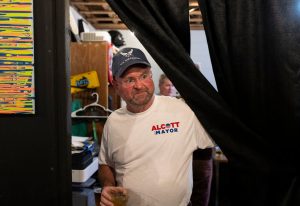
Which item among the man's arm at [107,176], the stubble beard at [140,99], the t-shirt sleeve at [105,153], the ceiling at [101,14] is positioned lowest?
the man's arm at [107,176]

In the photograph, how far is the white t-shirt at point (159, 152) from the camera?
1.49 metres

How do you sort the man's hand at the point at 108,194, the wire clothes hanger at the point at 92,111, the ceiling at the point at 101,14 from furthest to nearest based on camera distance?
the ceiling at the point at 101,14
the wire clothes hanger at the point at 92,111
the man's hand at the point at 108,194

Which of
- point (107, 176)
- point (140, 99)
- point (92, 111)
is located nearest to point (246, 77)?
→ point (140, 99)

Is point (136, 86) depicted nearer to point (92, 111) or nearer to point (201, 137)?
point (201, 137)

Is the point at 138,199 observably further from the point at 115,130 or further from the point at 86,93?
the point at 86,93

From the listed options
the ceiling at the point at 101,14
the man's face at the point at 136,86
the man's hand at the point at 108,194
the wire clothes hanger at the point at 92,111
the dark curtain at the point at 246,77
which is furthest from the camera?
the ceiling at the point at 101,14

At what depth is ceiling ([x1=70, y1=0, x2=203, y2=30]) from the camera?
5.28m

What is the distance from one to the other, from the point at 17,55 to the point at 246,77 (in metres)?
0.97

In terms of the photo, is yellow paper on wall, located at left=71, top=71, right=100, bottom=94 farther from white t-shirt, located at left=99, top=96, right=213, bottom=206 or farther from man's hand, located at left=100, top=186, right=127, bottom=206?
man's hand, located at left=100, top=186, right=127, bottom=206

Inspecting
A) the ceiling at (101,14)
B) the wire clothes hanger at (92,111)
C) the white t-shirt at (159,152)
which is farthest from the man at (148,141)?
the ceiling at (101,14)

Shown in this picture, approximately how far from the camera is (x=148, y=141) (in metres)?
1.53

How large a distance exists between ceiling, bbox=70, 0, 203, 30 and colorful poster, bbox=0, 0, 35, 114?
11.9ft

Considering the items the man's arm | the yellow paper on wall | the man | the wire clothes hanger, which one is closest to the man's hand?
the man

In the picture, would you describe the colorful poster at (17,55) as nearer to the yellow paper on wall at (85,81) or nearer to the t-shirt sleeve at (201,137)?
the t-shirt sleeve at (201,137)
